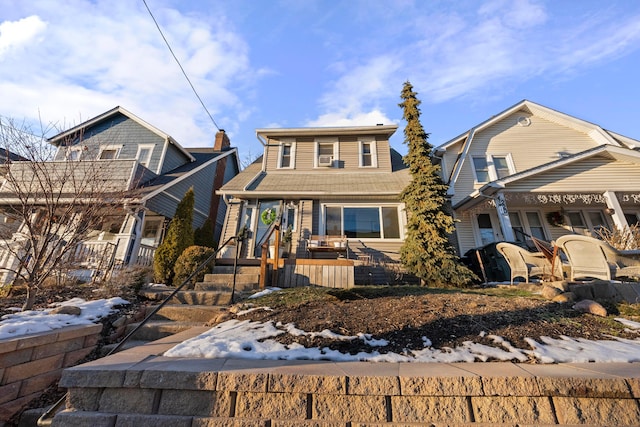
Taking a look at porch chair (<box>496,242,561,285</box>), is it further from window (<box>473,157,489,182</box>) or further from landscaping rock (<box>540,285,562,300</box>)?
window (<box>473,157,489,182</box>)

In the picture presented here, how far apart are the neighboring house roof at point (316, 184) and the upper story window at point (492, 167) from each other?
2.91 metres

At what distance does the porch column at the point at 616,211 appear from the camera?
8.14 metres

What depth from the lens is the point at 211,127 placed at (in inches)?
562

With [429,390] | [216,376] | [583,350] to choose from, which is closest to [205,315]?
[216,376]

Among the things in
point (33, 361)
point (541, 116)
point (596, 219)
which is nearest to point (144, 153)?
point (33, 361)

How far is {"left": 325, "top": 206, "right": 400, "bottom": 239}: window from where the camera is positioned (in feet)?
28.6

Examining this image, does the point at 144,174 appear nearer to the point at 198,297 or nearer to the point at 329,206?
the point at 329,206

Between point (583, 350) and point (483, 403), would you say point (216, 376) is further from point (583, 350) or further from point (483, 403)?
point (583, 350)

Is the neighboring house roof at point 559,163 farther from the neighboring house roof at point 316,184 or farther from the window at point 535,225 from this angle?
the neighboring house roof at point 316,184

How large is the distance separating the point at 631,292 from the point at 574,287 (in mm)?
693

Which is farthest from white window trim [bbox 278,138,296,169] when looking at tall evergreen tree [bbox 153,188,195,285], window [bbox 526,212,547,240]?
window [bbox 526,212,547,240]

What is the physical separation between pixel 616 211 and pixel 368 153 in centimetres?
848

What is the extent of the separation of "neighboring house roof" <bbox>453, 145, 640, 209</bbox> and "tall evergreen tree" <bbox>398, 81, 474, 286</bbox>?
2009 millimetres

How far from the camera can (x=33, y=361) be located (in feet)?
8.16
